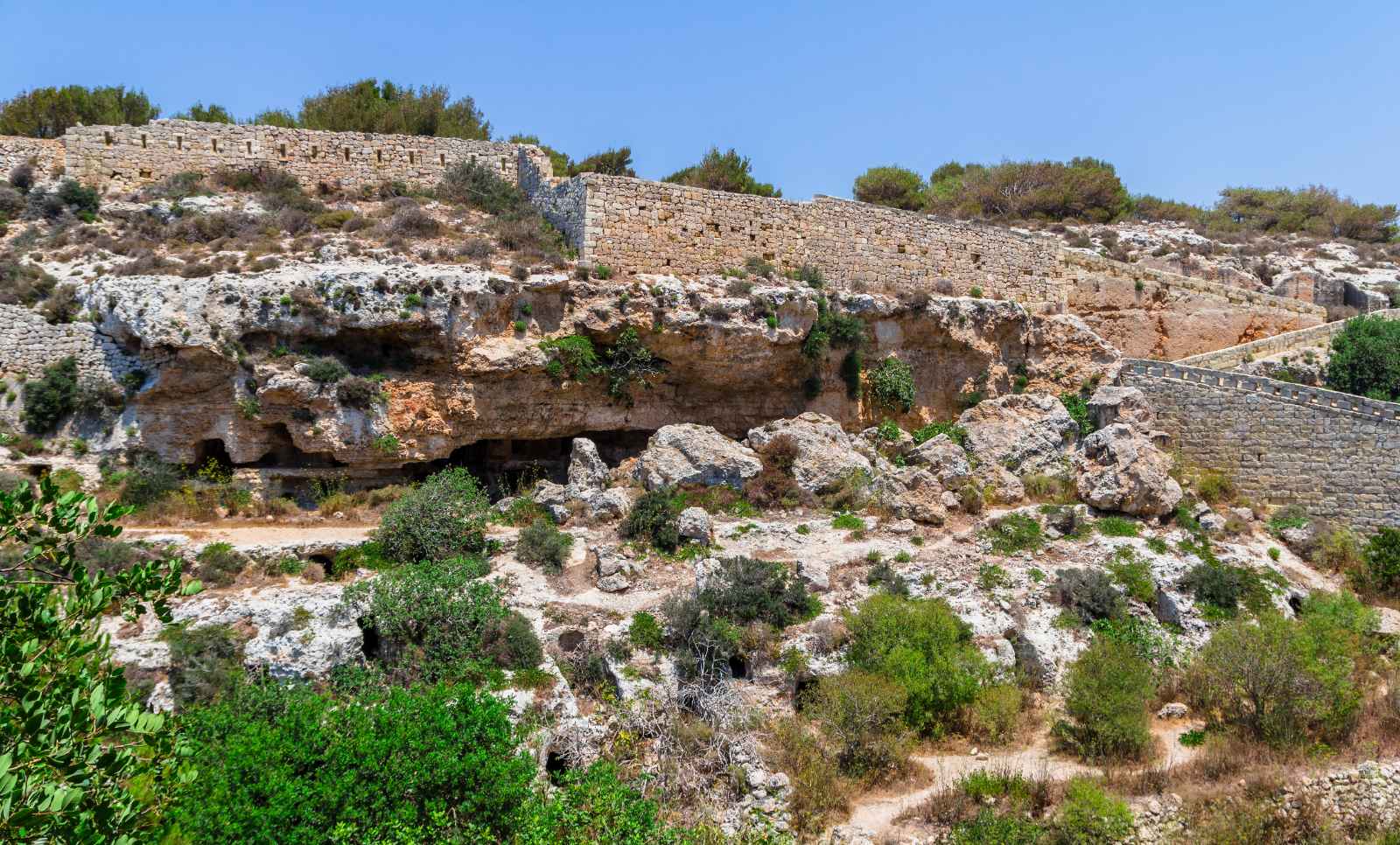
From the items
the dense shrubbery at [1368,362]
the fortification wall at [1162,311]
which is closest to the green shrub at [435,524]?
the fortification wall at [1162,311]

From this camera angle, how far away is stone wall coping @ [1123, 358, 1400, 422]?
19156 millimetres

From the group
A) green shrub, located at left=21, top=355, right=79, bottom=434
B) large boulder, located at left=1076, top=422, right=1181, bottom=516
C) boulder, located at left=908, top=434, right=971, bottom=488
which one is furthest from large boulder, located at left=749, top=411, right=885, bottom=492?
green shrub, located at left=21, top=355, right=79, bottom=434

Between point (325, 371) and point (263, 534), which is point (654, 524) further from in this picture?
point (263, 534)

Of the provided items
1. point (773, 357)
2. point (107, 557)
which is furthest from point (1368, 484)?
point (107, 557)

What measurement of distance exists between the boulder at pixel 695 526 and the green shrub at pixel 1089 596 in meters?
6.17

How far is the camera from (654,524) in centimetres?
1675

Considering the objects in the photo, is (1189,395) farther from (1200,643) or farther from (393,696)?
(393,696)

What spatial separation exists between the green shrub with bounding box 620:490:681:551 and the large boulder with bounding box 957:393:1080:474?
7657mm

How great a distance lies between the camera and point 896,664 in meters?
13.2

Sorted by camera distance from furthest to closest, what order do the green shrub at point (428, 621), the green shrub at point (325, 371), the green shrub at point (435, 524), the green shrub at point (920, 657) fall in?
the green shrub at point (325, 371), the green shrub at point (435, 524), the green shrub at point (920, 657), the green shrub at point (428, 621)

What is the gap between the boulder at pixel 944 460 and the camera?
63.7 ft

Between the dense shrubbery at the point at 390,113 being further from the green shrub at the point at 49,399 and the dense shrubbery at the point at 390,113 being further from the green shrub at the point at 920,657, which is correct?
the green shrub at the point at 920,657

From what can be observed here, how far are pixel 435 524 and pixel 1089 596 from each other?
36.8 feet

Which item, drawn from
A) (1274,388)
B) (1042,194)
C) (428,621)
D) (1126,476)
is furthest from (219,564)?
(1042,194)
